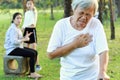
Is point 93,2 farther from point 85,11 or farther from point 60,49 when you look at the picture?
point 60,49

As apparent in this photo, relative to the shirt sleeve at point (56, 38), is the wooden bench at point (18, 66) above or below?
below

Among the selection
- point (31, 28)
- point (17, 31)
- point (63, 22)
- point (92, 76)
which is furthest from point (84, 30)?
point (31, 28)

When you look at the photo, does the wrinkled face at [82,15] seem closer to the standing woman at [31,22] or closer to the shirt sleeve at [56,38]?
the shirt sleeve at [56,38]

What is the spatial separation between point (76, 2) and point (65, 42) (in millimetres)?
378

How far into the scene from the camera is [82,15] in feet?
11.0

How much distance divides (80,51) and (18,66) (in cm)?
597

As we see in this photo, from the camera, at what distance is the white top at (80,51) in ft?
11.3

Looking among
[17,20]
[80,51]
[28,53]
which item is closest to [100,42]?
[80,51]

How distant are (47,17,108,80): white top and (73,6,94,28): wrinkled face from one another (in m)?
0.07

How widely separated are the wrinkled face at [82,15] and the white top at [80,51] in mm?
67

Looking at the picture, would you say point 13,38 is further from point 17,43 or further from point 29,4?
point 29,4

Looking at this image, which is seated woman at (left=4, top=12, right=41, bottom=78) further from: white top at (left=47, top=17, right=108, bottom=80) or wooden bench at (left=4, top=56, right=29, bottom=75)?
white top at (left=47, top=17, right=108, bottom=80)

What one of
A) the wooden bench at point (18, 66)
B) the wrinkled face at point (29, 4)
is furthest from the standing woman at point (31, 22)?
the wooden bench at point (18, 66)

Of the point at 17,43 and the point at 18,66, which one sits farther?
the point at 18,66
